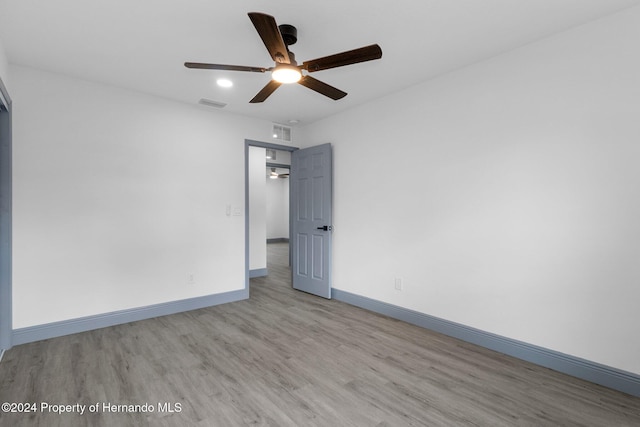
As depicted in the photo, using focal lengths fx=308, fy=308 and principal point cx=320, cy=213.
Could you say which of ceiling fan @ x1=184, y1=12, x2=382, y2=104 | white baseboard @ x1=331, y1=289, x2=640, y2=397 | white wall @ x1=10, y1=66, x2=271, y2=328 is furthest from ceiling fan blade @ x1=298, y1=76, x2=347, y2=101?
white baseboard @ x1=331, y1=289, x2=640, y2=397

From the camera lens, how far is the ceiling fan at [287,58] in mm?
1792

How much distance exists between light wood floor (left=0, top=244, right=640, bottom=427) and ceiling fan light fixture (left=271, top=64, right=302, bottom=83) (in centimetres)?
233

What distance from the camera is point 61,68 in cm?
310

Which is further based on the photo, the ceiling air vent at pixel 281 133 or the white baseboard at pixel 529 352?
the ceiling air vent at pixel 281 133

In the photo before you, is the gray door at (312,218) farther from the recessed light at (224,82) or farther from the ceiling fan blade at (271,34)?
the ceiling fan blade at (271,34)

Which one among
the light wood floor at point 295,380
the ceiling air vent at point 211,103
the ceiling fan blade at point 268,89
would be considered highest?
the ceiling air vent at point 211,103

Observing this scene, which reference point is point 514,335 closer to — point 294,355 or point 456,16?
point 294,355

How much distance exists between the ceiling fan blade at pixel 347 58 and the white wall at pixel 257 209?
12.9 ft

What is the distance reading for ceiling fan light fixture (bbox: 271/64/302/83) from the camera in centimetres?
223

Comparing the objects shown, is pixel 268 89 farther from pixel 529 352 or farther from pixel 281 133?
pixel 529 352

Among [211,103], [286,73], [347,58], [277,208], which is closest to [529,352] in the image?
[347,58]

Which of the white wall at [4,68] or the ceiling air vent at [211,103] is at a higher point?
the ceiling air vent at [211,103]

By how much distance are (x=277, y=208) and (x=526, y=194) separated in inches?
365

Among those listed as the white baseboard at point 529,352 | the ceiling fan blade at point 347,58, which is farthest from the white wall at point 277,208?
the ceiling fan blade at point 347,58
